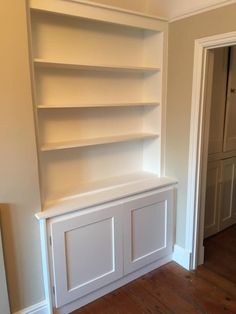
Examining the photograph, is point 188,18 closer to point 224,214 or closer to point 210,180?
point 210,180

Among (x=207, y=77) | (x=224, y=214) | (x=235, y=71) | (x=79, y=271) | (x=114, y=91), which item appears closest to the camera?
(x=79, y=271)

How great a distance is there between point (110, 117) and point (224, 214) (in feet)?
6.01

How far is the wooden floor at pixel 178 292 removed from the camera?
2.11 metres

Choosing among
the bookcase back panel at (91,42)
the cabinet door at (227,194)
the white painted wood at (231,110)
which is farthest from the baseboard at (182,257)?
the bookcase back panel at (91,42)

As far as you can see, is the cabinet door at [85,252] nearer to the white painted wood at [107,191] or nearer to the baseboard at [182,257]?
the white painted wood at [107,191]

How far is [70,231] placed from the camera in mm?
Answer: 1953

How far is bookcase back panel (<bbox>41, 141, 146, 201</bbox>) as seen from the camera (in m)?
2.24

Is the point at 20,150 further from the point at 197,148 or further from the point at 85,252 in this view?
the point at 197,148

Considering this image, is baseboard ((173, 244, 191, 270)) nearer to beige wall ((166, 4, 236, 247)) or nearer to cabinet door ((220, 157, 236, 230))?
beige wall ((166, 4, 236, 247))

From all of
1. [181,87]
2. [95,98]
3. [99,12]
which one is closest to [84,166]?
[95,98]

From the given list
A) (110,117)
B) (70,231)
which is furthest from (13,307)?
(110,117)

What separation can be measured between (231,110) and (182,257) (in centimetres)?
166

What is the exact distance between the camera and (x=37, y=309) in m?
1.96

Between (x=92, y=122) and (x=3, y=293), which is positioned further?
(x=92, y=122)
